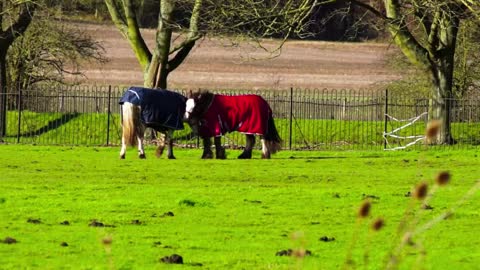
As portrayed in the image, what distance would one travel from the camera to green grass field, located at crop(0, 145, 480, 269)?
11.6 meters

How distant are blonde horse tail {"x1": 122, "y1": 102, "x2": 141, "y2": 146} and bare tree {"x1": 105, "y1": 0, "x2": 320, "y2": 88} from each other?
19.8ft

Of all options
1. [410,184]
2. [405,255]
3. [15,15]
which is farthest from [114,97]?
[405,255]

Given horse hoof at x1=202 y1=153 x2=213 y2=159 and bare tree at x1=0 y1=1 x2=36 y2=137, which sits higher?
bare tree at x1=0 y1=1 x2=36 y2=137

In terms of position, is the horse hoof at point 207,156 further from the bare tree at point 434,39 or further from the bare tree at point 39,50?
the bare tree at point 39,50

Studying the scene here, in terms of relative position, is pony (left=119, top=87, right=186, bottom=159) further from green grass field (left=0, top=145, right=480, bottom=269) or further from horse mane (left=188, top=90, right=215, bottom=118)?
green grass field (left=0, top=145, right=480, bottom=269)

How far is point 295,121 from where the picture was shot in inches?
1548

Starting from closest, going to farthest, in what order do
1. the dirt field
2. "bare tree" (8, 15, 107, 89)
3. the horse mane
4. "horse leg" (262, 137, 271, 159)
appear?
the horse mane < "horse leg" (262, 137, 271, 159) < "bare tree" (8, 15, 107, 89) < the dirt field

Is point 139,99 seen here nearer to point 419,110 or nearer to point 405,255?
point 419,110

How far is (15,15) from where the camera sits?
41531 mm

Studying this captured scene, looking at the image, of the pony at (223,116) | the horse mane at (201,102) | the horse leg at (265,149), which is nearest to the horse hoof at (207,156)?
the pony at (223,116)

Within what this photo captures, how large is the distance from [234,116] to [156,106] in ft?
6.15

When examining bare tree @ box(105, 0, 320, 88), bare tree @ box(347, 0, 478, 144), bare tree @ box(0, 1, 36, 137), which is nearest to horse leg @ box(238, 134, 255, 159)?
bare tree @ box(105, 0, 320, 88)

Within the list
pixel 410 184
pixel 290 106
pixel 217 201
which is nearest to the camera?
pixel 217 201

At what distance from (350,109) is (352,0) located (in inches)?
301
